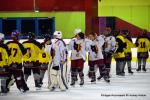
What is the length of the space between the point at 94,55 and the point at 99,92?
1799 millimetres

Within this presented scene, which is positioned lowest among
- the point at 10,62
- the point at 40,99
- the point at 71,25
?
the point at 40,99

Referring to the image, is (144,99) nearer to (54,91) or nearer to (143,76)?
(54,91)

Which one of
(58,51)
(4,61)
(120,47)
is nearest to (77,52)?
(58,51)

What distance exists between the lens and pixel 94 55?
45.2 feet

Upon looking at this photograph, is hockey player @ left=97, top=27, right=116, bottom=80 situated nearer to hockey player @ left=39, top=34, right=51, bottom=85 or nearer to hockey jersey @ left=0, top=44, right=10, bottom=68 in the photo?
hockey player @ left=39, top=34, right=51, bottom=85

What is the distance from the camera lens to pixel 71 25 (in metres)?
26.7

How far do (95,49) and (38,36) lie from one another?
11.0 meters

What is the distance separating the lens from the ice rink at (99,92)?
1139 cm

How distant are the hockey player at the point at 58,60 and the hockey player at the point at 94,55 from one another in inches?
54.7

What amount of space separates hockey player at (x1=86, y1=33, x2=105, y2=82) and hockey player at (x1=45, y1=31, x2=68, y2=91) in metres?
1.39

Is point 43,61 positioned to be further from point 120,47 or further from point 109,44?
point 120,47

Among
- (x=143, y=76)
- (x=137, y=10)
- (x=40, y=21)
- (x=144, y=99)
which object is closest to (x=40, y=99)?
(x=144, y=99)

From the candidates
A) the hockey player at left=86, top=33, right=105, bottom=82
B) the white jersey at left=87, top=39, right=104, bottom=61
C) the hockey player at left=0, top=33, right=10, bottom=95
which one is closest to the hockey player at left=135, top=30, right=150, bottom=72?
the hockey player at left=86, top=33, right=105, bottom=82

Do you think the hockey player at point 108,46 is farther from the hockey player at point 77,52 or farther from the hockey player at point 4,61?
the hockey player at point 4,61
